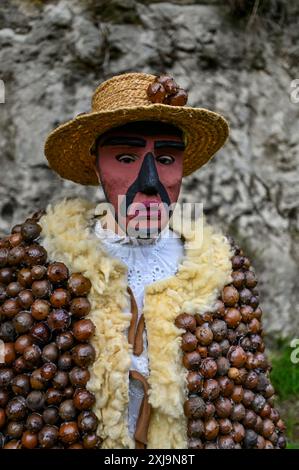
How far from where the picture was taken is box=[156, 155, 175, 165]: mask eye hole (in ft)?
5.91

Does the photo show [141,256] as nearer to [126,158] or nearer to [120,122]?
[126,158]

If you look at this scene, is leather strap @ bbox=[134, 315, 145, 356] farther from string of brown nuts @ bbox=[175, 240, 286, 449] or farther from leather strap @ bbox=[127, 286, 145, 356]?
string of brown nuts @ bbox=[175, 240, 286, 449]

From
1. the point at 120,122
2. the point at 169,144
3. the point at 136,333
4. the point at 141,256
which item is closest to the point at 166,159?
the point at 169,144

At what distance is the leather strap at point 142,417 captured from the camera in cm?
172

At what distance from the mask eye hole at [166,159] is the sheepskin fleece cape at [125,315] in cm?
31

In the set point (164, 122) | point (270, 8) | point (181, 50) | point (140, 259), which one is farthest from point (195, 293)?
point (270, 8)

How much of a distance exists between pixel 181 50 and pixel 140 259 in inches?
72.3

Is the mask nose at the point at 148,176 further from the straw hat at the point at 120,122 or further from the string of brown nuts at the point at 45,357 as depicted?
Answer: the string of brown nuts at the point at 45,357

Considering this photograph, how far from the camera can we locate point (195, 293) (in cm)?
185

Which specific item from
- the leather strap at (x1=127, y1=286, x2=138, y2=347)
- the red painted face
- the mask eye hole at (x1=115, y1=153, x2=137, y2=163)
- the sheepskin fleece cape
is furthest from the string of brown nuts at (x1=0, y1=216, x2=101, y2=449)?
A: the mask eye hole at (x1=115, y1=153, x2=137, y2=163)

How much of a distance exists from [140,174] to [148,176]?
0.10ft

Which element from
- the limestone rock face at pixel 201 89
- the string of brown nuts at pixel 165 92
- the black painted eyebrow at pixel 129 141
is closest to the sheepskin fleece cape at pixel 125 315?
the black painted eyebrow at pixel 129 141

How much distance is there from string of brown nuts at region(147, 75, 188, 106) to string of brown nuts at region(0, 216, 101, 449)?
1.83ft

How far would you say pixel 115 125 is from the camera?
177cm
